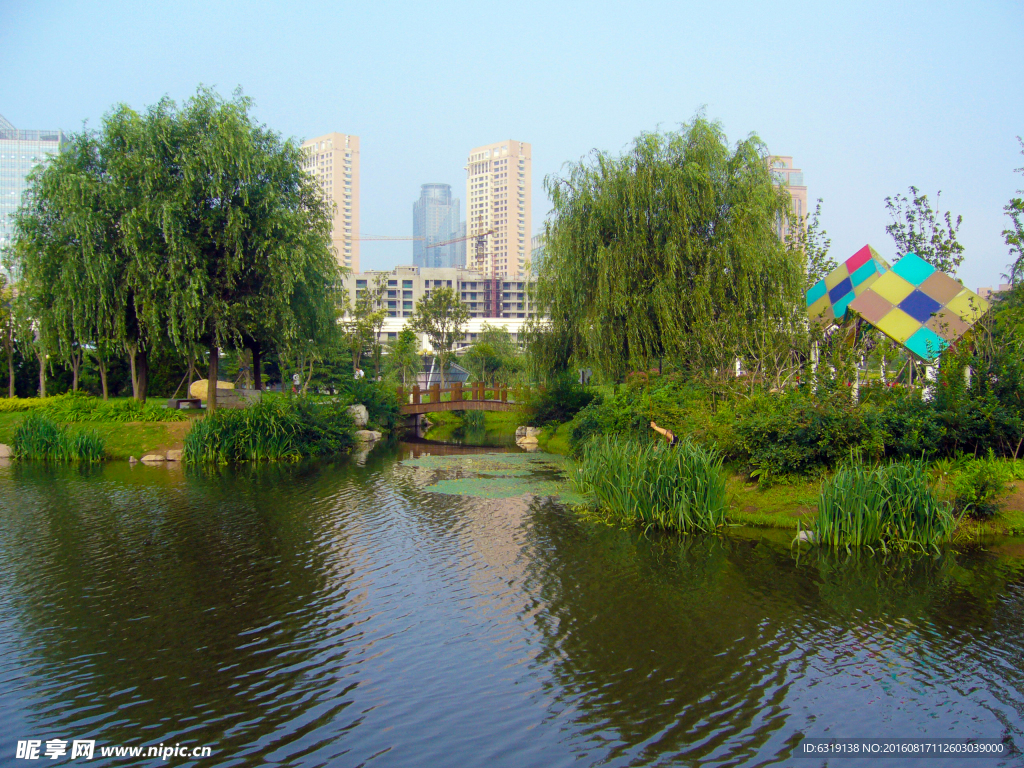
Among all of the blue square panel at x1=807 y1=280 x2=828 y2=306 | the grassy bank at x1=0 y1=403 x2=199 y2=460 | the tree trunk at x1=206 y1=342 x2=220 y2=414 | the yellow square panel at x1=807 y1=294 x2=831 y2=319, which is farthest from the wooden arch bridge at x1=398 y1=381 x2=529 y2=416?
the yellow square panel at x1=807 y1=294 x2=831 y2=319

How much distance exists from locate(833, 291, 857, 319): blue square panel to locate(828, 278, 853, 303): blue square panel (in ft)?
0.26

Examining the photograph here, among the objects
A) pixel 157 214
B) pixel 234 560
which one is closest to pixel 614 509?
pixel 234 560

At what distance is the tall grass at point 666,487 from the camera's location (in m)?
10.1

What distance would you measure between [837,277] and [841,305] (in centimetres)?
76

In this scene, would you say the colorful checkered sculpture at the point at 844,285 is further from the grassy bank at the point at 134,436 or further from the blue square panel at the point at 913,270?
the grassy bank at the point at 134,436

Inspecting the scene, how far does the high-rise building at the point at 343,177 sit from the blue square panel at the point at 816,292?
143253 millimetres

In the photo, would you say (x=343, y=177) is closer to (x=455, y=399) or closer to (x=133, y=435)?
(x=455, y=399)

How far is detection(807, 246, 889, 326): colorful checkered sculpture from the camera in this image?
56.5 feet

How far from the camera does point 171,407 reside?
802 inches

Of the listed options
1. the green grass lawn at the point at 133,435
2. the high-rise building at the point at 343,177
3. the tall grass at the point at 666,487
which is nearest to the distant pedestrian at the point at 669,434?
the tall grass at the point at 666,487

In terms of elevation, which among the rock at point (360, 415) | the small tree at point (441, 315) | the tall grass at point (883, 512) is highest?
the small tree at point (441, 315)

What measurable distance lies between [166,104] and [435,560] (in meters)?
15.8

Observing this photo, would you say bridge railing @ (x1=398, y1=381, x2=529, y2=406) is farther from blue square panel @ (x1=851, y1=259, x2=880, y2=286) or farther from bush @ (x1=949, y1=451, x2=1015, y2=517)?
bush @ (x1=949, y1=451, x2=1015, y2=517)

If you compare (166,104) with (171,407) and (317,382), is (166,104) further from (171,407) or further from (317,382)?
(317,382)
